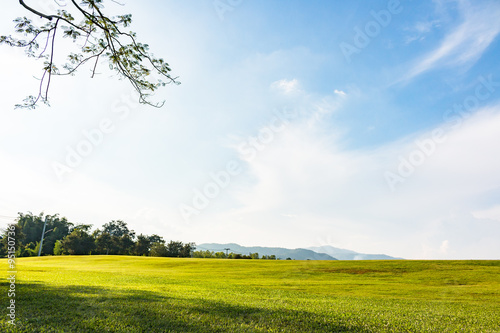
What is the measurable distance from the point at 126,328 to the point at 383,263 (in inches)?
2028

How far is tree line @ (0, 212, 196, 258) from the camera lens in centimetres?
9944

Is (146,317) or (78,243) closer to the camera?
(146,317)

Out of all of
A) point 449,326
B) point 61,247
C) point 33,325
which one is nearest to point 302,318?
point 449,326

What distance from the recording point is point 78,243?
326 feet

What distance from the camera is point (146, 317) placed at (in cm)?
880

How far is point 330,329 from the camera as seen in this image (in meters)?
8.52

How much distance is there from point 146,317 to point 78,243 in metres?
109

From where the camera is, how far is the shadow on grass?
300 inches

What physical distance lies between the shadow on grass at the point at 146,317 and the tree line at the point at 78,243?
9301cm

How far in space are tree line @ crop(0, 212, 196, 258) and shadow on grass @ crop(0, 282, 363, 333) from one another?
93015 millimetres

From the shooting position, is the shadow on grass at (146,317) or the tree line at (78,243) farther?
the tree line at (78,243)

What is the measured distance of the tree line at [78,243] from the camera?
3915 inches

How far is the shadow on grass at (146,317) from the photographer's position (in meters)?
7.62

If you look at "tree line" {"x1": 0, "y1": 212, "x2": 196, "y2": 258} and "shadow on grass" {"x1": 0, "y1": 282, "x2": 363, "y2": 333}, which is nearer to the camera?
"shadow on grass" {"x1": 0, "y1": 282, "x2": 363, "y2": 333}
